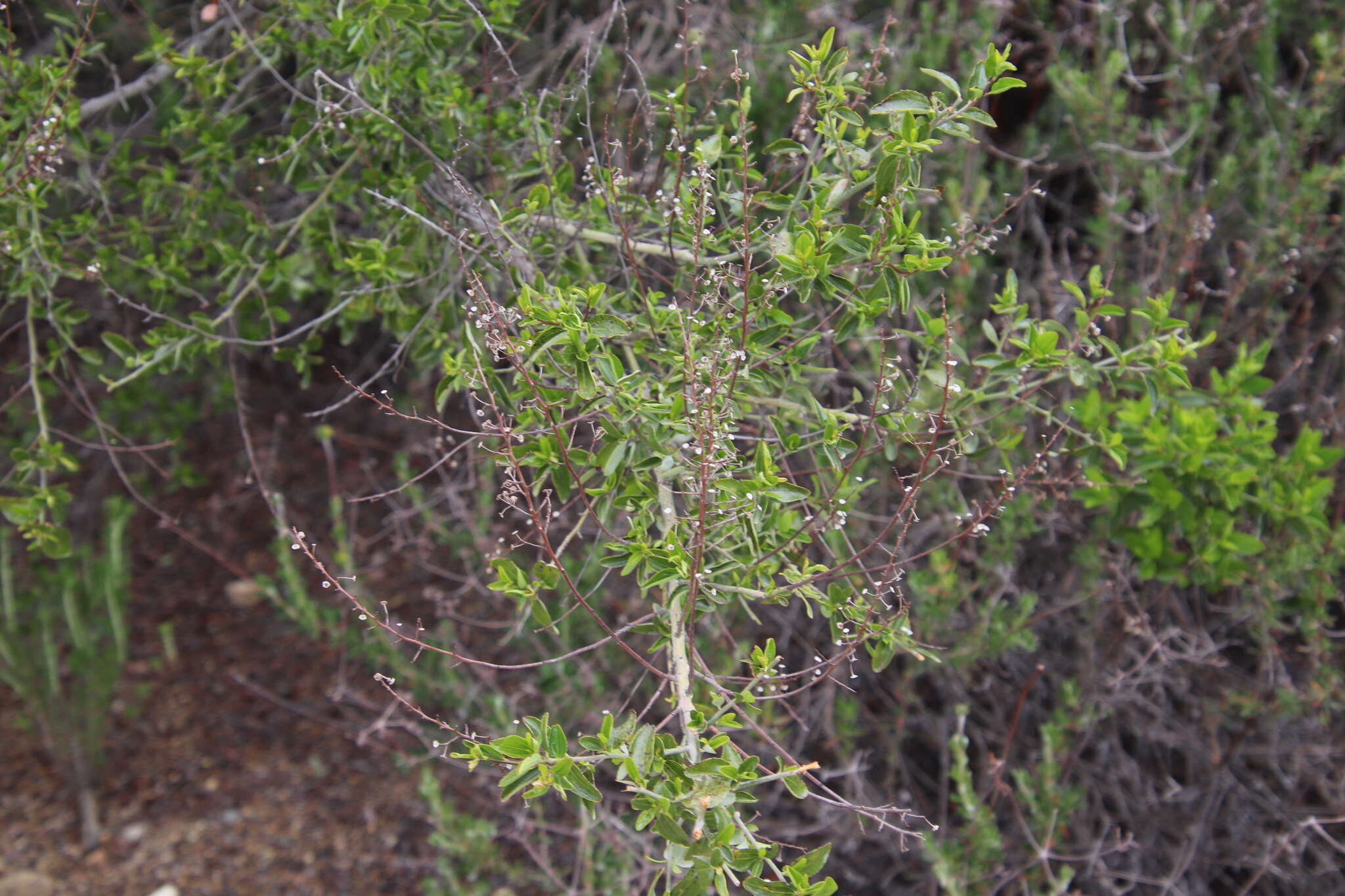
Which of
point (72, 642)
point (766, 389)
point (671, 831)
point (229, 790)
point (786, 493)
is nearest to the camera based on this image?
point (671, 831)

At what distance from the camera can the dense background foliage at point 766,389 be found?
4.99ft

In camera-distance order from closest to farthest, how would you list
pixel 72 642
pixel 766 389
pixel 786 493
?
pixel 786 493
pixel 766 389
pixel 72 642

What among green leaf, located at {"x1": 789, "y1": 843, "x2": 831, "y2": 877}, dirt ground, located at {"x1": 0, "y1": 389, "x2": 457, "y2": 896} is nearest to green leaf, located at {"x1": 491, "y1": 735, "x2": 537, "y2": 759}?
green leaf, located at {"x1": 789, "y1": 843, "x2": 831, "y2": 877}

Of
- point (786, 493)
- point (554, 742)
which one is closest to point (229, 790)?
point (554, 742)

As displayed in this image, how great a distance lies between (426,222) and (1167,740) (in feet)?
8.14

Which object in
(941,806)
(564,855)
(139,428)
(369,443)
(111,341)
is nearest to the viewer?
(111,341)

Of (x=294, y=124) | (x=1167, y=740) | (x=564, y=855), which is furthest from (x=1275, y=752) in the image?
(x=294, y=124)

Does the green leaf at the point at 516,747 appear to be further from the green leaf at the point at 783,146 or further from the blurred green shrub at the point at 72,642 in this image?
the blurred green shrub at the point at 72,642

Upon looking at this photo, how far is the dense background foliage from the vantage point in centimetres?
152

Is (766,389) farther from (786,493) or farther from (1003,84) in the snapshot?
(1003,84)

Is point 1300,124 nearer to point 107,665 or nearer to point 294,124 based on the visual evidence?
point 294,124

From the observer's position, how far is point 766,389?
5.47 feet

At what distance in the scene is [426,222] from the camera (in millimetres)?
1872

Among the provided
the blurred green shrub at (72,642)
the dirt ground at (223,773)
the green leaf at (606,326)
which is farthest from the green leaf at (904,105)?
the blurred green shrub at (72,642)
